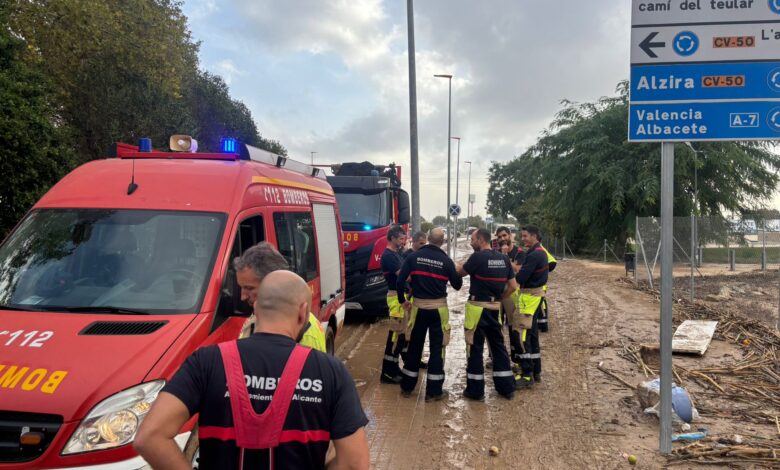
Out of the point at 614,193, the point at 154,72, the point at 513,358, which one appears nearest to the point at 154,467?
the point at 513,358

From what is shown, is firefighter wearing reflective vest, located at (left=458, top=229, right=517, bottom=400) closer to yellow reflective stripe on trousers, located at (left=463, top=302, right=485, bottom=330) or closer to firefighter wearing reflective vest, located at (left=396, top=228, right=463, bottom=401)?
yellow reflective stripe on trousers, located at (left=463, top=302, right=485, bottom=330)

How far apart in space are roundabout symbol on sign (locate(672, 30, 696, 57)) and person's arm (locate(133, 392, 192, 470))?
4.92m

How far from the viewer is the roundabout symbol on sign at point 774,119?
15.8ft

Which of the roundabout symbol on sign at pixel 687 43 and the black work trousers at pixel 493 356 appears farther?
the black work trousers at pixel 493 356

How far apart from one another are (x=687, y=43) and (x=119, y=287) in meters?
4.92

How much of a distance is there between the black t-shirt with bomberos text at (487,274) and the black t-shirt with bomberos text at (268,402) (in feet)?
14.9

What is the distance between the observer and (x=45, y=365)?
112 inches

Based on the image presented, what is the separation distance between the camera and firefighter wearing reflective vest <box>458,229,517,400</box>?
6340mm

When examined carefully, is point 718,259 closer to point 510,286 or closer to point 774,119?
point 510,286

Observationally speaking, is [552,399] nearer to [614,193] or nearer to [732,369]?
[732,369]

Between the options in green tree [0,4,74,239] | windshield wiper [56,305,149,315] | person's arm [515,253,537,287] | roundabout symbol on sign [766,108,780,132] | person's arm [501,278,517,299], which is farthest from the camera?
green tree [0,4,74,239]

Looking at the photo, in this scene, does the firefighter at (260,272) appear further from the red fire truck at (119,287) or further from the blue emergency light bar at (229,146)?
the blue emergency light bar at (229,146)

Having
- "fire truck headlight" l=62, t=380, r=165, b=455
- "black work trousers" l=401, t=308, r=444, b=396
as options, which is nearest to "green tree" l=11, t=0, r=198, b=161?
"black work trousers" l=401, t=308, r=444, b=396

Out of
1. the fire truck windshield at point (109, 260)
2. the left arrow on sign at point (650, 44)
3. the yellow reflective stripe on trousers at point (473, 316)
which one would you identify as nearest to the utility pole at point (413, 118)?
the yellow reflective stripe on trousers at point (473, 316)
